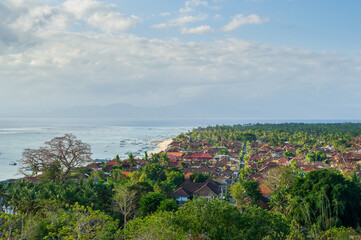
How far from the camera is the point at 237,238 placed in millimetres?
8656

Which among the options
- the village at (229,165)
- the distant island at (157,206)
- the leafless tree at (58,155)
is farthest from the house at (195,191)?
the leafless tree at (58,155)

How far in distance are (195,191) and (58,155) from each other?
1476 cm

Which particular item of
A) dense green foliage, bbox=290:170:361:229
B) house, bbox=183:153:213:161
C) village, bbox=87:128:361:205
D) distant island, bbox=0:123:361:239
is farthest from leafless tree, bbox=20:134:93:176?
house, bbox=183:153:213:161

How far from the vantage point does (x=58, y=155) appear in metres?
21.0

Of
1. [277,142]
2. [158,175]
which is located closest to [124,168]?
[158,175]

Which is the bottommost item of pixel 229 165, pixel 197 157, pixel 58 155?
pixel 229 165

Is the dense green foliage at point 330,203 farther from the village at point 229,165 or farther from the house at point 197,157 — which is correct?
the house at point 197,157

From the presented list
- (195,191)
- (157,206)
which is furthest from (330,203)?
(195,191)

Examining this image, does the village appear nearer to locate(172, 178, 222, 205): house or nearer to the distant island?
locate(172, 178, 222, 205): house

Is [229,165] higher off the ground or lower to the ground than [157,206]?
lower

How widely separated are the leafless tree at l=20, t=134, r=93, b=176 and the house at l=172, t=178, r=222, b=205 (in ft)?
34.7

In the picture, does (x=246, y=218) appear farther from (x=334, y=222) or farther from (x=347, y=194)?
(x=347, y=194)

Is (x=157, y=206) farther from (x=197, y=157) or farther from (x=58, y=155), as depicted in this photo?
(x=197, y=157)

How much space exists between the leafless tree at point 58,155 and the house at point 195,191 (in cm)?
1057
